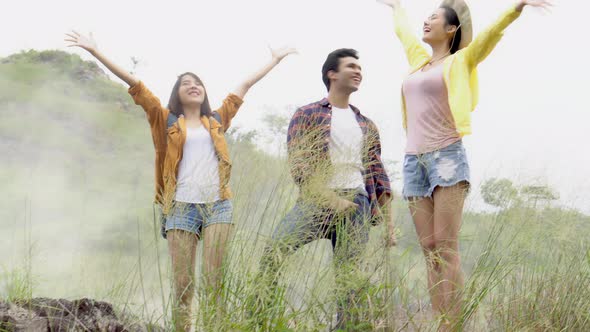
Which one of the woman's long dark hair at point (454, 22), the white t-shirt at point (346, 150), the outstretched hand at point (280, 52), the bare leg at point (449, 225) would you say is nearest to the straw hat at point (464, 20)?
the woman's long dark hair at point (454, 22)

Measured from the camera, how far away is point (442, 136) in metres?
2.88

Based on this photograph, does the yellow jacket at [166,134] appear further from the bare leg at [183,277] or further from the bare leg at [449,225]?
the bare leg at [449,225]

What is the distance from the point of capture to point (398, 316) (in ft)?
8.44

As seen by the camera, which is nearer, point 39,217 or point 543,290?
point 543,290

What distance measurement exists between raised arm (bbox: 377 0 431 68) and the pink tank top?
216 millimetres

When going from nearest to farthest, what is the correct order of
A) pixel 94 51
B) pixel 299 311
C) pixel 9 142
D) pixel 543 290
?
1. pixel 299 311
2. pixel 543 290
3. pixel 94 51
4. pixel 9 142

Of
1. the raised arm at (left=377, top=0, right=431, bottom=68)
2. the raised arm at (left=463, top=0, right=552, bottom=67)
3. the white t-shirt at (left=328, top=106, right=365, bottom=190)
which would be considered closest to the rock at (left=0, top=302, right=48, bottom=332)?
the white t-shirt at (left=328, top=106, right=365, bottom=190)

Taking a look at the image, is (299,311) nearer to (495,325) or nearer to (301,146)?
(301,146)

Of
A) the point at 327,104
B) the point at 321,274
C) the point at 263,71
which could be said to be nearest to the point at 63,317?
the point at 321,274

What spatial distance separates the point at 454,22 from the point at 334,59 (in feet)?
2.08

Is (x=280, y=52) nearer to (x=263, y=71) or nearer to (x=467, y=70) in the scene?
(x=263, y=71)

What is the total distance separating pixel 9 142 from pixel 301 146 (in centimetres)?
853

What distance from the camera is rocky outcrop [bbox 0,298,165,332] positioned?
2.66 m

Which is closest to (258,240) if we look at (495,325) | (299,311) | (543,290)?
(299,311)
